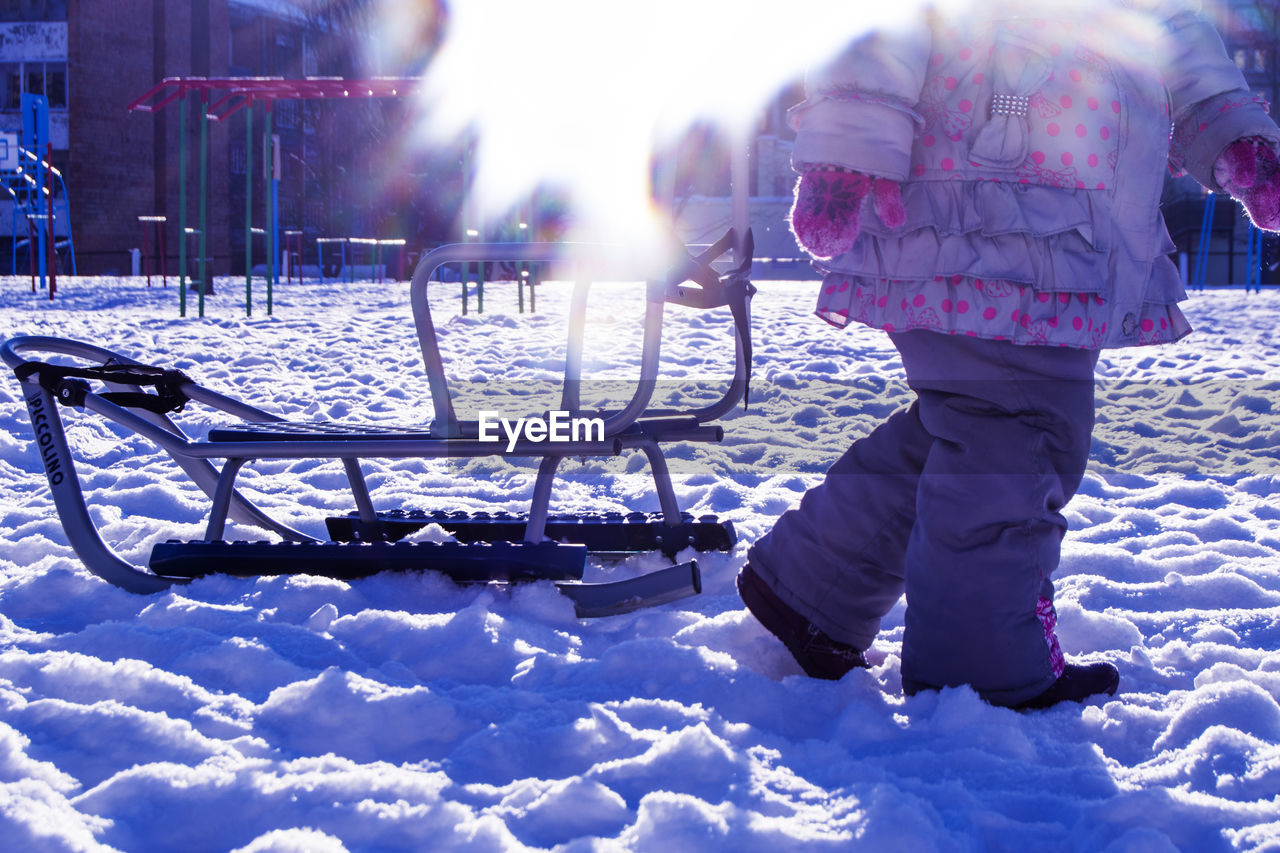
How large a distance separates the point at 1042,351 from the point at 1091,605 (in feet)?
2.63

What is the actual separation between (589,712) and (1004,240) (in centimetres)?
90

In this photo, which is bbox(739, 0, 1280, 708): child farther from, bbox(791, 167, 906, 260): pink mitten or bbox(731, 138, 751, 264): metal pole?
bbox(731, 138, 751, 264): metal pole

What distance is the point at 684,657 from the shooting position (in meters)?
1.80

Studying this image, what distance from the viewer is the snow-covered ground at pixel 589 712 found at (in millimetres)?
1272

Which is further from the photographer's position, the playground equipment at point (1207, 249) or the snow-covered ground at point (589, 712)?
the playground equipment at point (1207, 249)

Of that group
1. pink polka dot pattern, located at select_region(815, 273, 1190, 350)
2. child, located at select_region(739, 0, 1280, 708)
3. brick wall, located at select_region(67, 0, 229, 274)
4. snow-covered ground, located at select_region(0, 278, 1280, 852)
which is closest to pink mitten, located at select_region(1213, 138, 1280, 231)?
child, located at select_region(739, 0, 1280, 708)

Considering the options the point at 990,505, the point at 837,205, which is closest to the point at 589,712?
the point at 990,505

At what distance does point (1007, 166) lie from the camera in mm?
1584

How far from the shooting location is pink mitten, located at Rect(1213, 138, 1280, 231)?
1.72m

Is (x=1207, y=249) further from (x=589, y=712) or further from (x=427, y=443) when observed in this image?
(x=589, y=712)

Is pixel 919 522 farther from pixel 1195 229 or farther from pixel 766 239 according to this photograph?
pixel 1195 229

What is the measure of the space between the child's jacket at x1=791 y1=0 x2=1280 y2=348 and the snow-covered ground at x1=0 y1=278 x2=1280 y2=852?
581 mm

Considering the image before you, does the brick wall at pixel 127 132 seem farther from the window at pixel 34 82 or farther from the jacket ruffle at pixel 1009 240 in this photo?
the jacket ruffle at pixel 1009 240

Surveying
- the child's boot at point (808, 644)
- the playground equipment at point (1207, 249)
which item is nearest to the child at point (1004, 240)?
the child's boot at point (808, 644)
